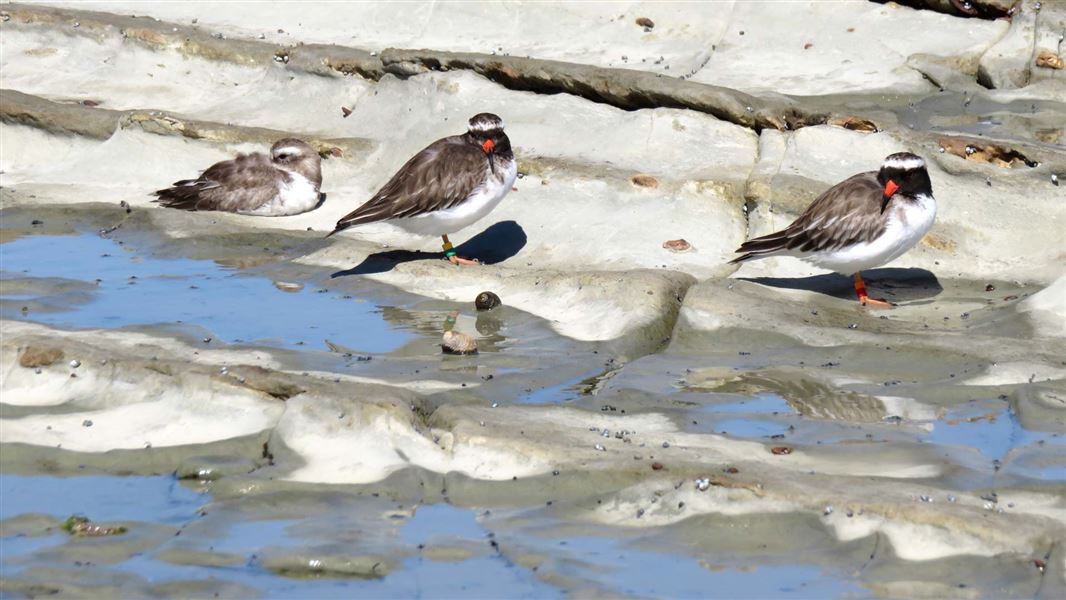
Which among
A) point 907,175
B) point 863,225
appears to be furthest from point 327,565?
point 907,175

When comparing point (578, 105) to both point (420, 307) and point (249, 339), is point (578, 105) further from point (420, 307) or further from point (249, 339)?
point (249, 339)

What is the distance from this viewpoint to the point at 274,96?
55.0 feet

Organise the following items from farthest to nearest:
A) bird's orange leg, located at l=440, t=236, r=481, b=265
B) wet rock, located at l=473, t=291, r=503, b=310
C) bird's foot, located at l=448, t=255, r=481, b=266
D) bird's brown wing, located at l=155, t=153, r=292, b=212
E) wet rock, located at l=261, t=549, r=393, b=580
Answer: bird's brown wing, located at l=155, t=153, r=292, b=212, bird's orange leg, located at l=440, t=236, r=481, b=265, bird's foot, located at l=448, t=255, r=481, b=266, wet rock, located at l=473, t=291, r=503, b=310, wet rock, located at l=261, t=549, r=393, b=580

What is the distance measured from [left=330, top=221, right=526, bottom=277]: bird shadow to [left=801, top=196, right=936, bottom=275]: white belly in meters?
2.76

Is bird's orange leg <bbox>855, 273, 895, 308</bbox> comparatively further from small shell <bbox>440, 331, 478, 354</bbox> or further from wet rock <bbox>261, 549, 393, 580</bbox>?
wet rock <bbox>261, 549, 393, 580</bbox>

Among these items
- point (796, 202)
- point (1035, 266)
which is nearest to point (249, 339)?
point (796, 202)

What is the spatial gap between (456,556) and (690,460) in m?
1.49

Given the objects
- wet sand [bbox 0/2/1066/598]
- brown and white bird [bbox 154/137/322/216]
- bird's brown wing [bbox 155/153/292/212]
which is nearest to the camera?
wet sand [bbox 0/2/1066/598]

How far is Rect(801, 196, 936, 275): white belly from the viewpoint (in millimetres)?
11781

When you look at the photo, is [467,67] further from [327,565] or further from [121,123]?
[327,565]

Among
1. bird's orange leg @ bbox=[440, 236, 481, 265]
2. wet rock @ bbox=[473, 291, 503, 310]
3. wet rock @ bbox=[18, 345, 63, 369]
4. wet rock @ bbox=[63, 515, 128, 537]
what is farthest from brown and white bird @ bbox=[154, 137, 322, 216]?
wet rock @ bbox=[63, 515, 128, 537]

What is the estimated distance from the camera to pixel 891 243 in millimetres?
11789

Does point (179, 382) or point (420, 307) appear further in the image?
point (420, 307)

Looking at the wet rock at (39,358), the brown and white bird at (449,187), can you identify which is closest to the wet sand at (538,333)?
the wet rock at (39,358)
